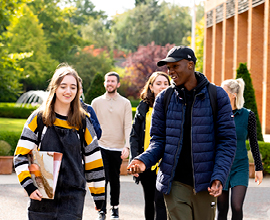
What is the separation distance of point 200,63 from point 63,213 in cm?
4780

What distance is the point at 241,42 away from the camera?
29.4 metres

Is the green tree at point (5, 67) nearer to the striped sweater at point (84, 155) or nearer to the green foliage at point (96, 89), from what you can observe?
the green foliage at point (96, 89)

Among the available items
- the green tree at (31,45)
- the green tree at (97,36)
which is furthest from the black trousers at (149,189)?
the green tree at (97,36)

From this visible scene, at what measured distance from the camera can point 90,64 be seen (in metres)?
58.8

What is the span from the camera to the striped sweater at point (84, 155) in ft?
11.7

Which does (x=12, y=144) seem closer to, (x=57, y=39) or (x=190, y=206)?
(x=190, y=206)

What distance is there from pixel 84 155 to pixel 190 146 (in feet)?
2.83

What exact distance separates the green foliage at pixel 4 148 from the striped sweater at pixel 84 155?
7.77m

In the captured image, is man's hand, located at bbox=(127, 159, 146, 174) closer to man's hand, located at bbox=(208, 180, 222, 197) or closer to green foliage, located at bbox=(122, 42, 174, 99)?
man's hand, located at bbox=(208, 180, 222, 197)

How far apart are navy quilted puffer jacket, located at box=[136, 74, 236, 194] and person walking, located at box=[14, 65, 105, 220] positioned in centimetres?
50

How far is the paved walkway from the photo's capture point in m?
7.04

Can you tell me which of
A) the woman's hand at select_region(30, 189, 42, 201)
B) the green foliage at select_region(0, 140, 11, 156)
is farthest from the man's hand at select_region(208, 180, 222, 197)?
the green foliage at select_region(0, 140, 11, 156)

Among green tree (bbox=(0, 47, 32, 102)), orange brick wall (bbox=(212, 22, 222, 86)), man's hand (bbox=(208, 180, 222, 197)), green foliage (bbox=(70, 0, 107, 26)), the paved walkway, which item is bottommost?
the paved walkway

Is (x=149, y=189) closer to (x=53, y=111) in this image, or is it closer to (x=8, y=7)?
(x=53, y=111)
